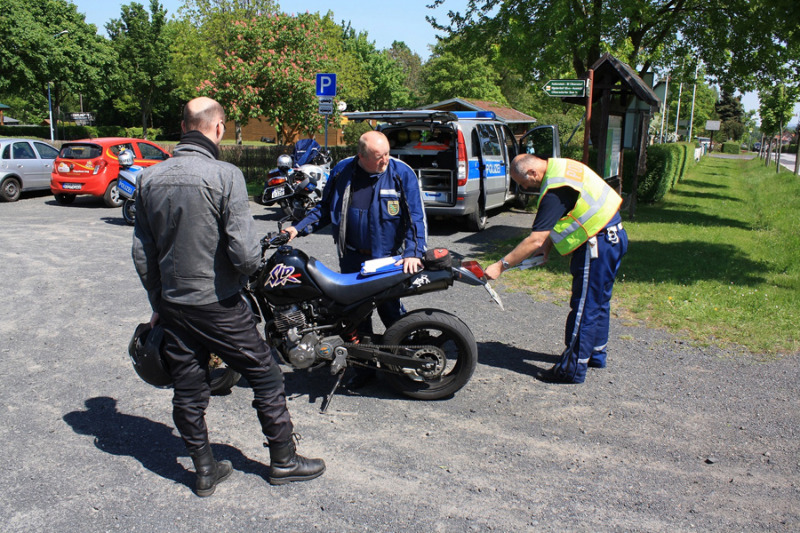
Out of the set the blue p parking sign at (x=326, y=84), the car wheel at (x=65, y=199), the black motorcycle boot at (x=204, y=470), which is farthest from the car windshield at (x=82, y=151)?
the black motorcycle boot at (x=204, y=470)

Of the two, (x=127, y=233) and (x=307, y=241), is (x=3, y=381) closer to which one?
(x=307, y=241)

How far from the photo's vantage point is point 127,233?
1088cm

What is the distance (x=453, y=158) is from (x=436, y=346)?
7.14m

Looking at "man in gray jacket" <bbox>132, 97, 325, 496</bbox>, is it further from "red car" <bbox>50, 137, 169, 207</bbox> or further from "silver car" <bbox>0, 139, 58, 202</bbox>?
"silver car" <bbox>0, 139, 58, 202</bbox>

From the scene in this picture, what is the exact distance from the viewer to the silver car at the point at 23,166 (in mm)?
14938

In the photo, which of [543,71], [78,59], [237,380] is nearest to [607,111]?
[543,71]

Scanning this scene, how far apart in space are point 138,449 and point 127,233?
811cm

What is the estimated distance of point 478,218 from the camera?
1131 centimetres

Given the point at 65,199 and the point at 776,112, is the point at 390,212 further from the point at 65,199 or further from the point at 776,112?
the point at 776,112

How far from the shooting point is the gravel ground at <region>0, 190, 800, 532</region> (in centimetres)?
302

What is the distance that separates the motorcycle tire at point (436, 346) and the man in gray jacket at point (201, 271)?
114 cm

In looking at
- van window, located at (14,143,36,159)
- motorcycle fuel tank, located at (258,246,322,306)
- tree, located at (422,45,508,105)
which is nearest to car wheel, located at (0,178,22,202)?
van window, located at (14,143,36,159)

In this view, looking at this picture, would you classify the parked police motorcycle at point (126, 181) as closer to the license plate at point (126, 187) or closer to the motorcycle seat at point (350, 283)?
the license plate at point (126, 187)

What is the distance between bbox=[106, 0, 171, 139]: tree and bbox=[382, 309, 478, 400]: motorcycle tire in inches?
1900
